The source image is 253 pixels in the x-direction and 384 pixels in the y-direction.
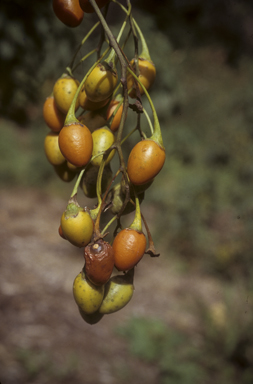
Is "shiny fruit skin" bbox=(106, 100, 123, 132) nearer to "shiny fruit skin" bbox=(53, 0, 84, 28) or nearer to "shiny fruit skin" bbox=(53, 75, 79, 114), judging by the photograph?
"shiny fruit skin" bbox=(53, 75, 79, 114)

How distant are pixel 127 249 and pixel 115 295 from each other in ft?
0.37

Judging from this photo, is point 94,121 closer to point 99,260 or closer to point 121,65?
point 121,65

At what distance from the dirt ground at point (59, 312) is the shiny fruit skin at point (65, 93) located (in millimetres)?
2299

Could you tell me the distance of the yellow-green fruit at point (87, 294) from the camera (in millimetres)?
670

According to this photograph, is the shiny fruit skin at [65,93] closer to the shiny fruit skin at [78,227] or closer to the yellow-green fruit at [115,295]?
the shiny fruit skin at [78,227]

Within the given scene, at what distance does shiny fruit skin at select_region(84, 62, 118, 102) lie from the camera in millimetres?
685

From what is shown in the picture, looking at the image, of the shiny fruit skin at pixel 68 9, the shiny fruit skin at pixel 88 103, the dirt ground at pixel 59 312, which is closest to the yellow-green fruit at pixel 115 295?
the shiny fruit skin at pixel 88 103

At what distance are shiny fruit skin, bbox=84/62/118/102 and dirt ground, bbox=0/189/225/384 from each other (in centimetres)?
237

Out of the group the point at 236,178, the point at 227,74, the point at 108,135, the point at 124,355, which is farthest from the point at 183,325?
the point at 227,74

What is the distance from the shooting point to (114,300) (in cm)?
71

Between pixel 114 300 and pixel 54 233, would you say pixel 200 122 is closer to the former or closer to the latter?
pixel 54 233

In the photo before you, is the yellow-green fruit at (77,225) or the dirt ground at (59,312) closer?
the yellow-green fruit at (77,225)

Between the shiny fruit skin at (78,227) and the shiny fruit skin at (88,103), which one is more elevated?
the shiny fruit skin at (88,103)

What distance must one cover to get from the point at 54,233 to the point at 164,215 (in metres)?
1.29
